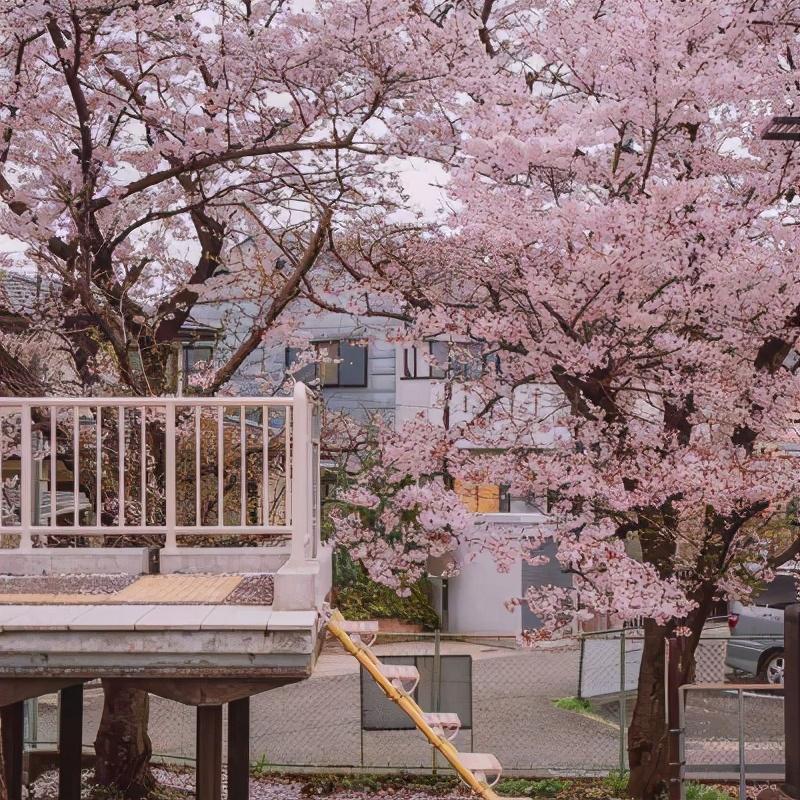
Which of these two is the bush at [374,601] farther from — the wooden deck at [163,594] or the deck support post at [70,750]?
the wooden deck at [163,594]

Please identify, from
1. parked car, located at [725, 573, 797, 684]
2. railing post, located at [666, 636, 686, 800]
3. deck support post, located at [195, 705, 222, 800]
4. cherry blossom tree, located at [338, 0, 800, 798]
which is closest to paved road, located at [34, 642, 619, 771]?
parked car, located at [725, 573, 797, 684]

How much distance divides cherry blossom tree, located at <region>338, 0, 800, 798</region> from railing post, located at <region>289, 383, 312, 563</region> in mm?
3470

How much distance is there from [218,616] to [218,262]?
639cm

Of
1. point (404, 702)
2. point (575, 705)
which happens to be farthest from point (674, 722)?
point (575, 705)

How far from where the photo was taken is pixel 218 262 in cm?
1161

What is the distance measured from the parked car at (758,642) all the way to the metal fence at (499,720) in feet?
2.04

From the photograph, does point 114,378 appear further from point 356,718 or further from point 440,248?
point 356,718

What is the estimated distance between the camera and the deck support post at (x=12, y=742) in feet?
22.9

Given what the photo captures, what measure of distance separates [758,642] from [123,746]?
926 centimetres

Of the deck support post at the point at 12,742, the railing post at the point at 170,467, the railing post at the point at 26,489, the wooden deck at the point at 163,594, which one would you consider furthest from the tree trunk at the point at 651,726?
the railing post at the point at 26,489

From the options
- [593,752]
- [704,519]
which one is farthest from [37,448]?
[593,752]

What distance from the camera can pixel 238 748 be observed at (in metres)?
8.23

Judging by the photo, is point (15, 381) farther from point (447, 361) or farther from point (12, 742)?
point (447, 361)

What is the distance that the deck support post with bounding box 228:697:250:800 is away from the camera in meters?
8.16
